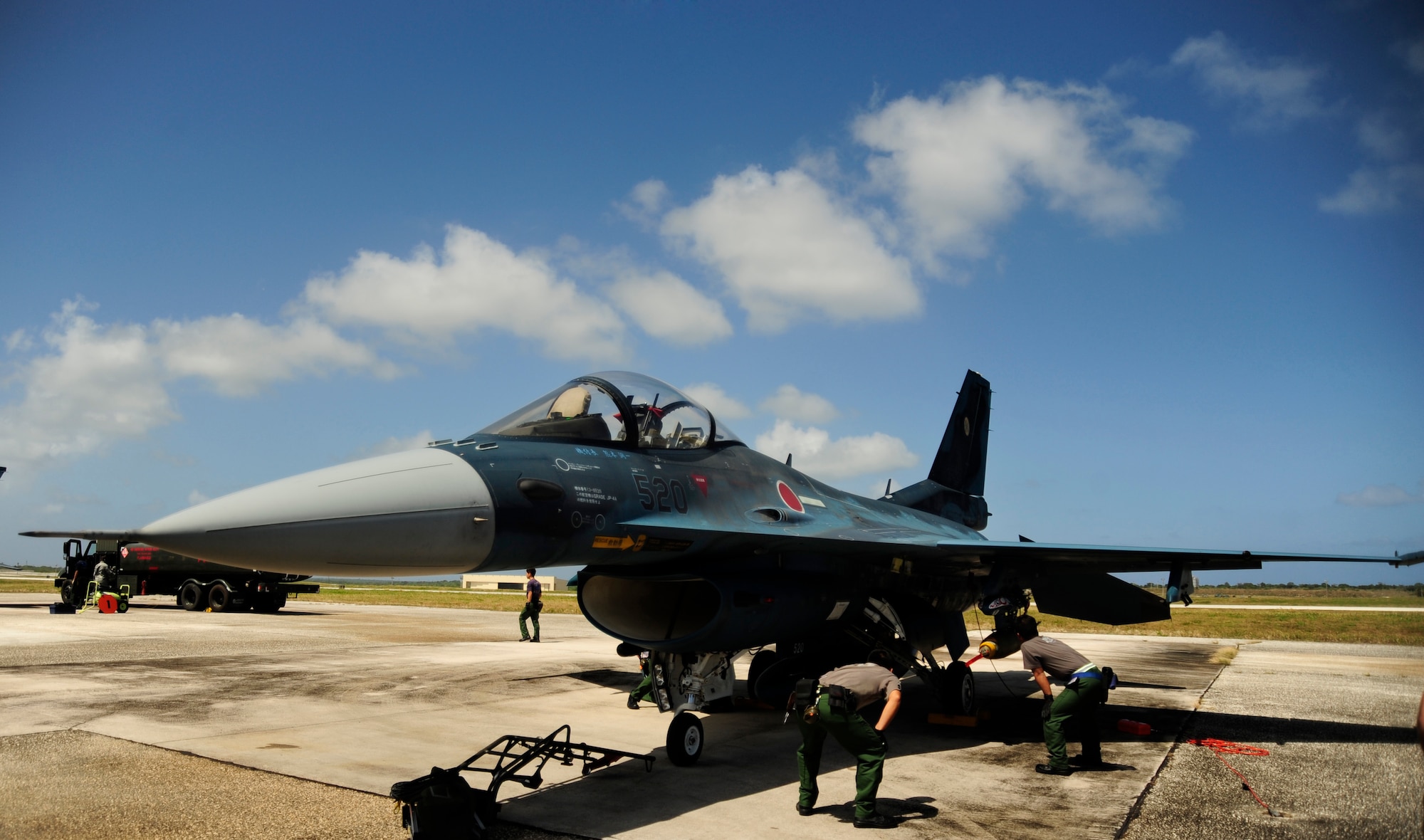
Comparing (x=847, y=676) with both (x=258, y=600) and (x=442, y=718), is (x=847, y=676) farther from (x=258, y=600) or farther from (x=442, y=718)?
(x=258, y=600)

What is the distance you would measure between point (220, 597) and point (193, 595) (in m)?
1.09

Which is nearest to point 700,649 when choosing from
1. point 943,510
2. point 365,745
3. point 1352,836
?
point 365,745

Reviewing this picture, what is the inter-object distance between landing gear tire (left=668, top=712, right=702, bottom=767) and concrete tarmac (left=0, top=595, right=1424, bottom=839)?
0.16 meters

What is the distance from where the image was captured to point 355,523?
14.9 feet

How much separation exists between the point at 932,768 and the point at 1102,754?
1.88m

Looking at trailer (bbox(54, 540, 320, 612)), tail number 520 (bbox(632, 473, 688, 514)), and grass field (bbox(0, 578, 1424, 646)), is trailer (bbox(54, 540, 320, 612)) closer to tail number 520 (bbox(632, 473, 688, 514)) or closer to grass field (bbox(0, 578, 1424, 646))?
grass field (bbox(0, 578, 1424, 646))

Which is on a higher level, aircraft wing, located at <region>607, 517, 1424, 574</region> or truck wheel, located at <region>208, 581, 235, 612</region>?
aircraft wing, located at <region>607, 517, 1424, 574</region>

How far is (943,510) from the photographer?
13.8 meters

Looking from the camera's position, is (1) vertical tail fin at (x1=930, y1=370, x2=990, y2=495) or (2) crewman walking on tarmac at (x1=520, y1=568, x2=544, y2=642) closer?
(1) vertical tail fin at (x1=930, y1=370, x2=990, y2=495)

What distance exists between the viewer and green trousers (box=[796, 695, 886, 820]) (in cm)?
532

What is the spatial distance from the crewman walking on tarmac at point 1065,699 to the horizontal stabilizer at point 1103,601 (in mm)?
3378

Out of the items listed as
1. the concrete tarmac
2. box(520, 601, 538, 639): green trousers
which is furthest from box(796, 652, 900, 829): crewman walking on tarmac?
box(520, 601, 538, 639): green trousers

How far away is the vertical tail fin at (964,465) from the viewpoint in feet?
45.7

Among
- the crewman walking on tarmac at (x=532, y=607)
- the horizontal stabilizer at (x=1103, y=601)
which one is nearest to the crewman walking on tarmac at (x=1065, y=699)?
the horizontal stabilizer at (x=1103, y=601)
